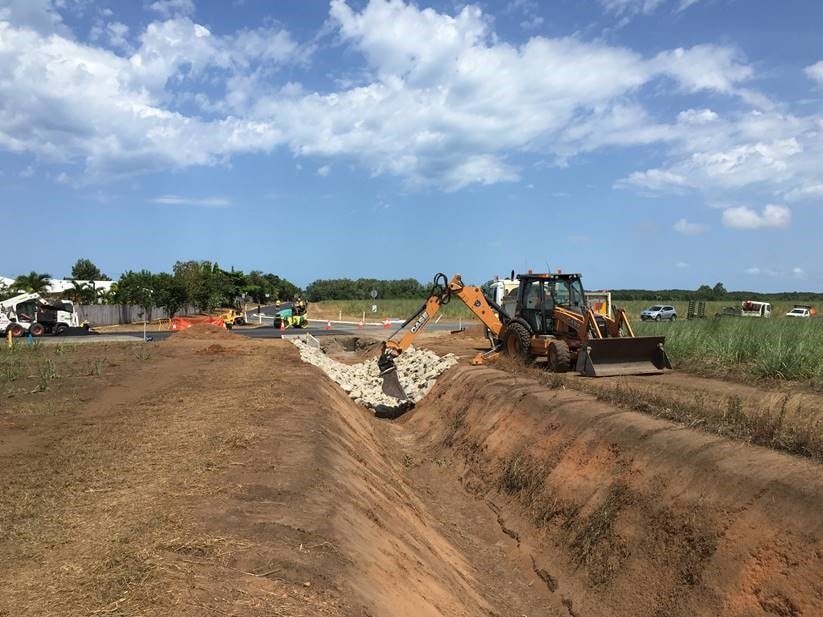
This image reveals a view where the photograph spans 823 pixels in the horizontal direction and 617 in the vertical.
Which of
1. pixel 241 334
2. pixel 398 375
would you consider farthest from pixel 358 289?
pixel 398 375

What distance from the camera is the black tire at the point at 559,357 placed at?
1642cm

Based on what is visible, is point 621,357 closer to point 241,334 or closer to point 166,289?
point 241,334

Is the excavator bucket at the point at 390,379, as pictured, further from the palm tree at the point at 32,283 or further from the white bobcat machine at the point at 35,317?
the palm tree at the point at 32,283

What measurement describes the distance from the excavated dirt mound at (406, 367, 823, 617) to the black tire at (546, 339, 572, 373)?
401 cm

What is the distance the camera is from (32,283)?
56906mm

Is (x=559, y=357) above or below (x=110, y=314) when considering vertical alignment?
below

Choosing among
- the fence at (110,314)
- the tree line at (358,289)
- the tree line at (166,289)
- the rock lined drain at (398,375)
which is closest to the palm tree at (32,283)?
the tree line at (166,289)

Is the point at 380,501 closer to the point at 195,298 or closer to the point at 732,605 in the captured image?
the point at 732,605

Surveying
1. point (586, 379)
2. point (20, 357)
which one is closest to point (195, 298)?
point (20, 357)

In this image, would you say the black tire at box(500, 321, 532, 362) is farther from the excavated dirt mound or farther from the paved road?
the paved road

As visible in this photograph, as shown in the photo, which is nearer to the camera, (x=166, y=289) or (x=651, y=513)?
(x=651, y=513)

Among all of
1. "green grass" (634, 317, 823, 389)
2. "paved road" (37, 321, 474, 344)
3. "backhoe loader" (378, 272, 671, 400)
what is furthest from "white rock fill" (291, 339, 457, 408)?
"paved road" (37, 321, 474, 344)

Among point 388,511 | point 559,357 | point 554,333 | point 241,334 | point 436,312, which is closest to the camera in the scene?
point 388,511

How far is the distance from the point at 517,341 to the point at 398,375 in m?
4.91
